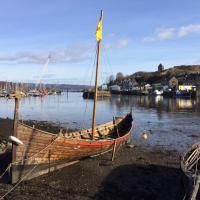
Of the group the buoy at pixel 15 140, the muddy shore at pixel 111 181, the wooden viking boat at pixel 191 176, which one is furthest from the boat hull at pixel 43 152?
the wooden viking boat at pixel 191 176

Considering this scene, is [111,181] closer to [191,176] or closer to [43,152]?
[43,152]

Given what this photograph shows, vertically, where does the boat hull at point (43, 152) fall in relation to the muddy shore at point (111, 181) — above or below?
above

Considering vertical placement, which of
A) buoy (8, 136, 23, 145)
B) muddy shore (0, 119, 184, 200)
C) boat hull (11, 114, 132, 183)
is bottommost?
muddy shore (0, 119, 184, 200)

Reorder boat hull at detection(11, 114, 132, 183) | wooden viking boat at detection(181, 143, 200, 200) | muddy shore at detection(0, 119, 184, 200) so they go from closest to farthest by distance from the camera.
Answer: wooden viking boat at detection(181, 143, 200, 200) → muddy shore at detection(0, 119, 184, 200) → boat hull at detection(11, 114, 132, 183)

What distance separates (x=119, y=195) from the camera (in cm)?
1784

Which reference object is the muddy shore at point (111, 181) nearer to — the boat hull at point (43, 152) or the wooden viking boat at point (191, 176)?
the boat hull at point (43, 152)

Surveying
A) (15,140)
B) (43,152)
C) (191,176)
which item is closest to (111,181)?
(43,152)

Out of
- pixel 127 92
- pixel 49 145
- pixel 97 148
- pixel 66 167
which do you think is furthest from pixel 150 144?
pixel 127 92

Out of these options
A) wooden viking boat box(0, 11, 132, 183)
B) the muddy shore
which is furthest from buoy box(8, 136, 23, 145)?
the muddy shore

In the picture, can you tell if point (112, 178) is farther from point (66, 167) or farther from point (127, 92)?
point (127, 92)

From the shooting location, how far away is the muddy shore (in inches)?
699

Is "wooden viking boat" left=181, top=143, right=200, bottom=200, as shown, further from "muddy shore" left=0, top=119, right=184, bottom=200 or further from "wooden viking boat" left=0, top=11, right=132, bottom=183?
"wooden viking boat" left=0, top=11, right=132, bottom=183

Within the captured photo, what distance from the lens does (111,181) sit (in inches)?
794

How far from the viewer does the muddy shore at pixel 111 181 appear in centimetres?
1777
